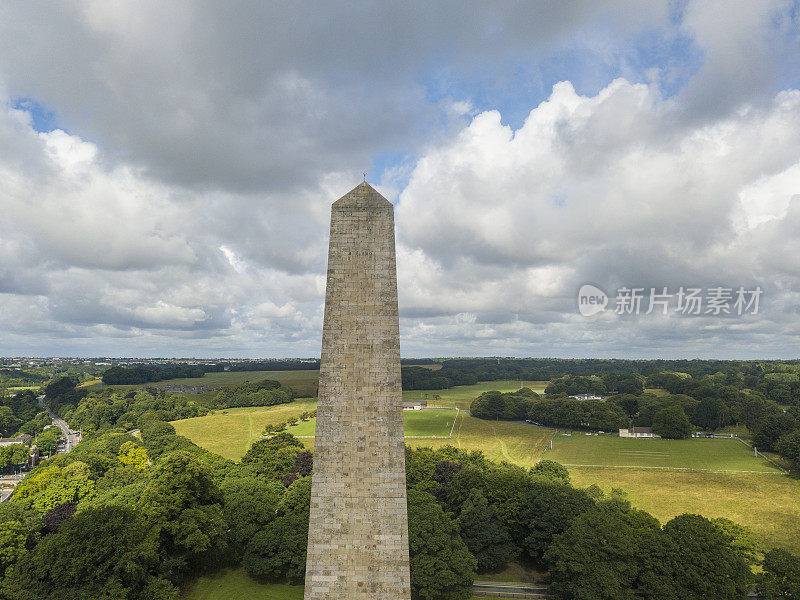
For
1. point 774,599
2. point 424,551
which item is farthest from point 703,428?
point 424,551

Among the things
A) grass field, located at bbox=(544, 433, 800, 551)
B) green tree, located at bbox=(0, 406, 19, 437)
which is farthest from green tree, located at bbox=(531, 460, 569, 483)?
green tree, located at bbox=(0, 406, 19, 437)

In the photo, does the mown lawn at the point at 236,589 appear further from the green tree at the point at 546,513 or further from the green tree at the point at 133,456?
the green tree at the point at 133,456

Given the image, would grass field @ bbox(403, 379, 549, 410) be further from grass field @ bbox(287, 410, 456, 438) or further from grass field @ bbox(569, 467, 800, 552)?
grass field @ bbox(569, 467, 800, 552)

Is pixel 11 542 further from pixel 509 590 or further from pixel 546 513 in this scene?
pixel 546 513

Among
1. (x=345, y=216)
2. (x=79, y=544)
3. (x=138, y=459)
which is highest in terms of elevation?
(x=345, y=216)

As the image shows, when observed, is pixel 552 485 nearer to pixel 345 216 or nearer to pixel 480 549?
pixel 480 549

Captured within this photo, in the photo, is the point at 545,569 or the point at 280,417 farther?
the point at 280,417

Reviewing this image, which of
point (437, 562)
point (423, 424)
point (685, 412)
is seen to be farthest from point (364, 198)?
point (685, 412)
